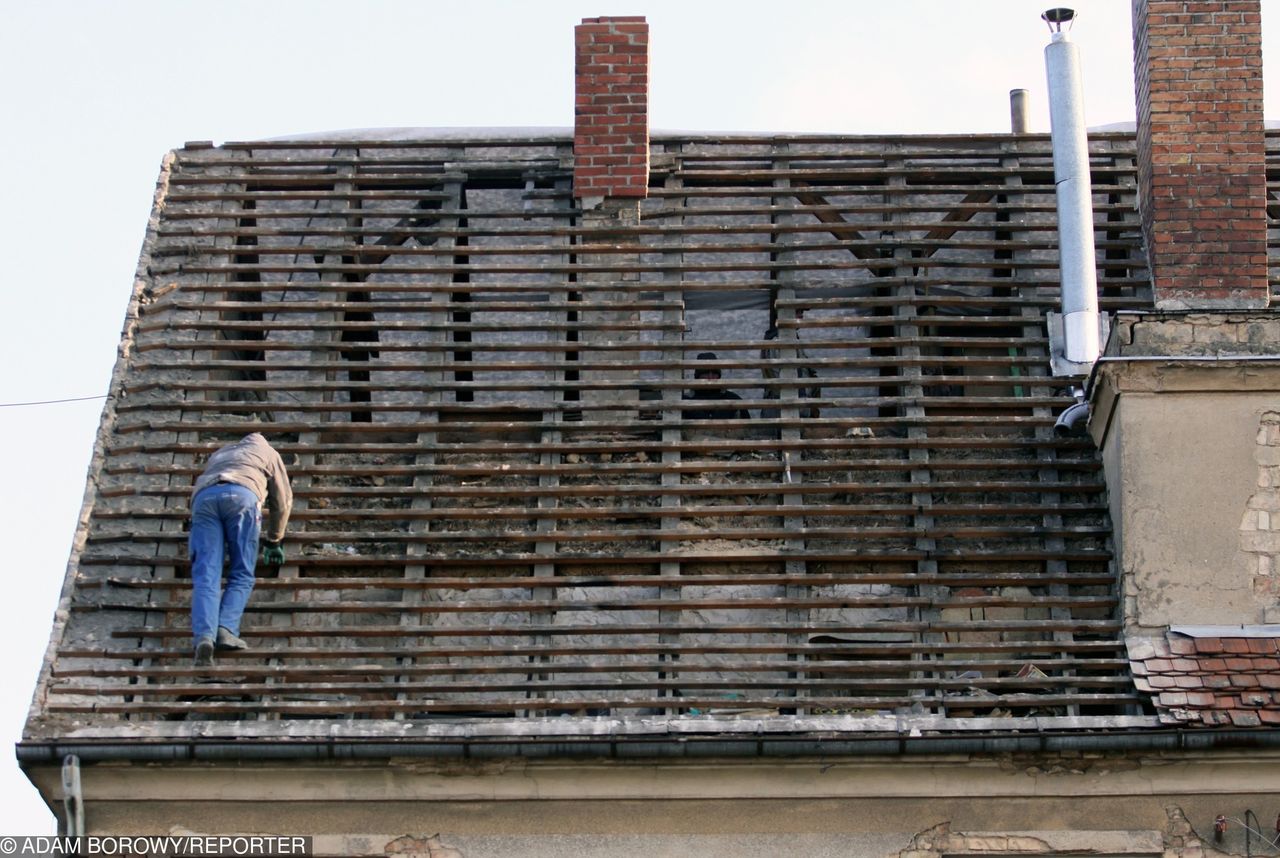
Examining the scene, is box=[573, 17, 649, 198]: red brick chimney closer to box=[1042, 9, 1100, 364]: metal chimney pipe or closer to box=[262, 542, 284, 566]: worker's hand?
box=[1042, 9, 1100, 364]: metal chimney pipe

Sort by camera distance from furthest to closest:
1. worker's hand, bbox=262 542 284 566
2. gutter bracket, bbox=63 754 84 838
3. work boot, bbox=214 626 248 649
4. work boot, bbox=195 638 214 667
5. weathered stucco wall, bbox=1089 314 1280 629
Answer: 1. worker's hand, bbox=262 542 284 566
2. weathered stucco wall, bbox=1089 314 1280 629
3. work boot, bbox=214 626 248 649
4. work boot, bbox=195 638 214 667
5. gutter bracket, bbox=63 754 84 838

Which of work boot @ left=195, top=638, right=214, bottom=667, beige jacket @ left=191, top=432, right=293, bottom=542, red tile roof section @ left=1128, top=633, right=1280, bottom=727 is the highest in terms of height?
beige jacket @ left=191, top=432, right=293, bottom=542

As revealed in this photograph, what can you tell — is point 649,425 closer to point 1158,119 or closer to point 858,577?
point 858,577

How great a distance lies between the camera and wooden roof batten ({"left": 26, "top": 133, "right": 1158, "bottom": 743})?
41.9ft

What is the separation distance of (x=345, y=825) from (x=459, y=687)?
919 millimetres

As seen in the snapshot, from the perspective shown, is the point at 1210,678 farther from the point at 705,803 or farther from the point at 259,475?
the point at 259,475

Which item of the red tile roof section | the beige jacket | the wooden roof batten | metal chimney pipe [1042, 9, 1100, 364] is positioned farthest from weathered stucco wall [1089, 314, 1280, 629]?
the beige jacket

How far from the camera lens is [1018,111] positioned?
55.0 feet

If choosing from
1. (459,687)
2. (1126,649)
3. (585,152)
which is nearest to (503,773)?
(459,687)

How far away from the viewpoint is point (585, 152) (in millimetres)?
15164

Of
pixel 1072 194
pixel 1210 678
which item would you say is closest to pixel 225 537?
pixel 1210 678

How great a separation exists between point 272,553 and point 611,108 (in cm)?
389

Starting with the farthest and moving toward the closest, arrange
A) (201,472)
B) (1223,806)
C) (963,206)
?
(963,206) < (201,472) < (1223,806)

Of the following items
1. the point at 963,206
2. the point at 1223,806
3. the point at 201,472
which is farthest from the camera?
the point at 963,206
